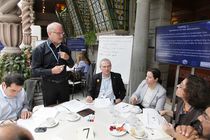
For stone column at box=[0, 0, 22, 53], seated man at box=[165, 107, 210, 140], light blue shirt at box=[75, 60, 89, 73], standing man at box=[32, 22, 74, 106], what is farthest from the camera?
light blue shirt at box=[75, 60, 89, 73]

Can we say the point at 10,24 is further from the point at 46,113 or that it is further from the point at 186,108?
the point at 186,108

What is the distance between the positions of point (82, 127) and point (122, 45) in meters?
2.51

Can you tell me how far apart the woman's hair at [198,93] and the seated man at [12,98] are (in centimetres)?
154

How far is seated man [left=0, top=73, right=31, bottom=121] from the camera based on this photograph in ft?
6.38

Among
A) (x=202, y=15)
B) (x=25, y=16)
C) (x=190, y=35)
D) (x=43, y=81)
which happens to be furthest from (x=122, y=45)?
(x=25, y=16)

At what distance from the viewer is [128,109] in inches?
87.1

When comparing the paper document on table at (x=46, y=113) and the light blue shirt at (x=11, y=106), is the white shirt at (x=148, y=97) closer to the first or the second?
the paper document on table at (x=46, y=113)

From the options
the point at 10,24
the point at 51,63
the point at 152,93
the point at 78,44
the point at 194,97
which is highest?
the point at 10,24

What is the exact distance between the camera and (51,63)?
8.55 feet

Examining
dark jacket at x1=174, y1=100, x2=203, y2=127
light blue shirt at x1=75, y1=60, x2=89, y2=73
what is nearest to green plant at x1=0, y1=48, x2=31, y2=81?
light blue shirt at x1=75, y1=60, x2=89, y2=73

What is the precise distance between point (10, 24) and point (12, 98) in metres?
2.42

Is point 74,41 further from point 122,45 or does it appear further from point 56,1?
point 56,1

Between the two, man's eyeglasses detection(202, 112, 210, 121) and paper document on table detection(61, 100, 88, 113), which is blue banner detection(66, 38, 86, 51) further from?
man's eyeglasses detection(202, 112, 210, 121)

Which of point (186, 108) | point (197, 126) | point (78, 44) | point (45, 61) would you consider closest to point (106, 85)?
point (45, 61)
